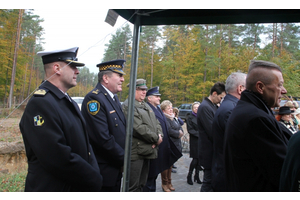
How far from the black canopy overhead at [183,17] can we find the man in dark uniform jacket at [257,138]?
46cm

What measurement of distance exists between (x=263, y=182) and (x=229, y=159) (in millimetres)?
279

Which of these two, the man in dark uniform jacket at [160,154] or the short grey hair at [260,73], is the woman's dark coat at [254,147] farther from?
the man in dark uniform jacket at [160,154]

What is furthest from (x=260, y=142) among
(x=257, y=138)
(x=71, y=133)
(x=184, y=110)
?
(x=184, y=110)

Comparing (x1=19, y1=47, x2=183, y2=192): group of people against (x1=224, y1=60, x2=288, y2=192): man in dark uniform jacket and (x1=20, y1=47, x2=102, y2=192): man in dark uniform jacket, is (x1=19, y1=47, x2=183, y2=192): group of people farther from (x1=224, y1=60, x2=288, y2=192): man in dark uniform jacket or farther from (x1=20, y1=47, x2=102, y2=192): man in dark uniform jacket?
(x1=224, y1=60, x2=288, y2=192): man in dark uniform jacket

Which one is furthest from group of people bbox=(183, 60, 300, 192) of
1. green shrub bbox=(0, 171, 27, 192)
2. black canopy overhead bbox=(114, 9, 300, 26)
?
green shrub bbox=(0, 171, 27, 192)

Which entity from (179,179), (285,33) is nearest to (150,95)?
(179,179)

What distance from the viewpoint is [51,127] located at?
146 cm

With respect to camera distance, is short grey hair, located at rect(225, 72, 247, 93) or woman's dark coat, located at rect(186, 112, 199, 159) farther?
woman's dark coat, located at rect(186, 112, 199, 159)

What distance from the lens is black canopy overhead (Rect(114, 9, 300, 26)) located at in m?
1.73

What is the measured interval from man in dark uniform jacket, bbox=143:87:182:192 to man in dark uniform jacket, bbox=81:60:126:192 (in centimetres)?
117

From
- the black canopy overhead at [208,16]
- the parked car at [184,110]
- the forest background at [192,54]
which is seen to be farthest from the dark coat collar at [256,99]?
the parked car at [184,110]

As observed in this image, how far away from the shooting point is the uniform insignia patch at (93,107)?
2.33 m

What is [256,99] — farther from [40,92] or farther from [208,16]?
[40,92]

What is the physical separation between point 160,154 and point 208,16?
265 centimetres
